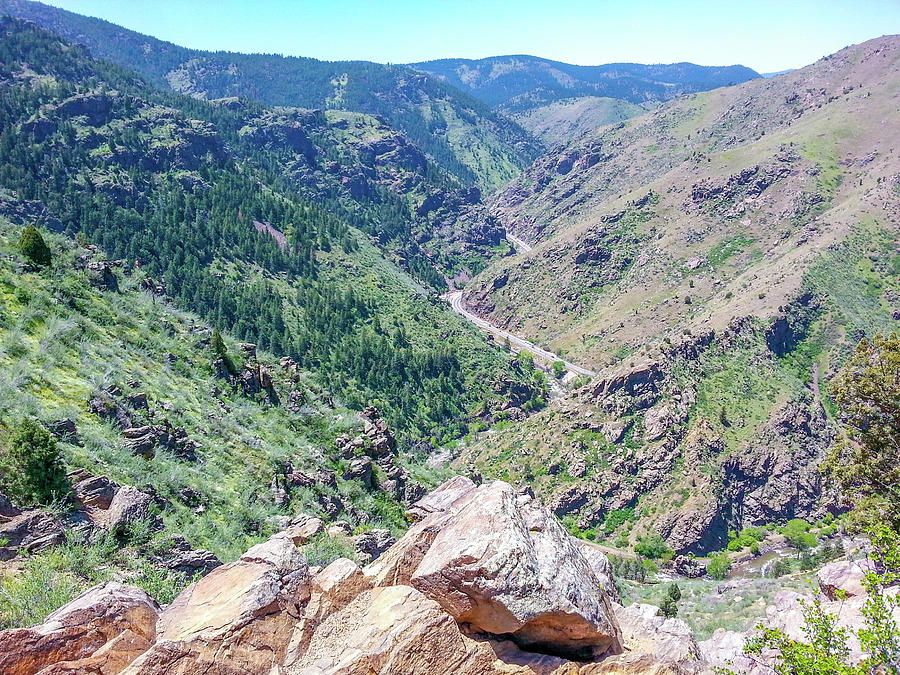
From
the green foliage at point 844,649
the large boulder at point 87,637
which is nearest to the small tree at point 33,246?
the large boulder at point 87,637

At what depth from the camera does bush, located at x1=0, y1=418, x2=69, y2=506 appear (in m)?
19.2

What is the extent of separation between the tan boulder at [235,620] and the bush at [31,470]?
812 cm

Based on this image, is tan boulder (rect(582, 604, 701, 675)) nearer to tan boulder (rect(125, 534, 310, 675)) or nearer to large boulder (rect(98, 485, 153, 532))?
tan boulder (rect(125, 534, 310, 675))

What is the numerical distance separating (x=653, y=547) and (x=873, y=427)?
159 feet

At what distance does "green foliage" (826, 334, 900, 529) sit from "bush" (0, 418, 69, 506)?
38.9 m

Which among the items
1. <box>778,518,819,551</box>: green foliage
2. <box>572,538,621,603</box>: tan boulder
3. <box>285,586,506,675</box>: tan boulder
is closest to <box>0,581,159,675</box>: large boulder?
<box>285,586,506,675</box>: tan boulder

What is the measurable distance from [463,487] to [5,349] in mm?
27008

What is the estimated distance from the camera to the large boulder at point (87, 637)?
12.0 meters

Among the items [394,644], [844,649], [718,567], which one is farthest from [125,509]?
[718,567]

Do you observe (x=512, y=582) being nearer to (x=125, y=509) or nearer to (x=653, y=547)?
(x=125, y=509)

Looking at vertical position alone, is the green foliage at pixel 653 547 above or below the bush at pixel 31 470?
below

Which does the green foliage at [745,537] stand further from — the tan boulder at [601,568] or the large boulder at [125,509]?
the large boulder at [125,509]

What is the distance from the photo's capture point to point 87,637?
1298 centimetres

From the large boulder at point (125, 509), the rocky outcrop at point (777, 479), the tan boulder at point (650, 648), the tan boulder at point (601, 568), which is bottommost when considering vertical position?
the rocky outcrop at point (777, 479)
